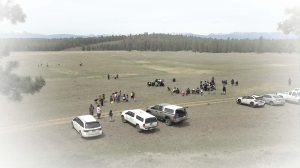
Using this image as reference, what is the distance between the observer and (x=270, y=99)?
44062 mm

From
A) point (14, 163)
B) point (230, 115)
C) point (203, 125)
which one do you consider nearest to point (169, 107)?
point (203, 125)

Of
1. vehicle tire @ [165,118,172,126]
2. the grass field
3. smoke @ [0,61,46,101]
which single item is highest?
smoke @ [0,61,46,101]

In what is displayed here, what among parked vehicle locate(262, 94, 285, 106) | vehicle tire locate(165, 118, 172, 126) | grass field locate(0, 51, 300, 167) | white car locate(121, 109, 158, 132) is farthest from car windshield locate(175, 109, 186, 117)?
parked vehicle locate(262, 94, 285, 106)

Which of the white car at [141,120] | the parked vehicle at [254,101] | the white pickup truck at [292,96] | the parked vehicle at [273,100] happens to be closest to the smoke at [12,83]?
the white car at [141,120]

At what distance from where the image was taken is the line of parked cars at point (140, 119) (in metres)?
31.5

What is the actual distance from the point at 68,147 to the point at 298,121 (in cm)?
2175

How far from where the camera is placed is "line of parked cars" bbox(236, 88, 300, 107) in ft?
141

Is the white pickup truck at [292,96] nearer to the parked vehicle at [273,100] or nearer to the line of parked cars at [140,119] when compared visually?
the parked vehicle at [273,100]

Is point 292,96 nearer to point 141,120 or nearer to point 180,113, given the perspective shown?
point 180,113

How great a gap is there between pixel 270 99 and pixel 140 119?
1786 cm

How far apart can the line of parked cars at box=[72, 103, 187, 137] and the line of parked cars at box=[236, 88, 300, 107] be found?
36.1ft

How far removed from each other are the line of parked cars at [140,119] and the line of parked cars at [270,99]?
11.0 m

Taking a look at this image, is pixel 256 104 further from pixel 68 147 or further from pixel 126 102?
pixel 68 147

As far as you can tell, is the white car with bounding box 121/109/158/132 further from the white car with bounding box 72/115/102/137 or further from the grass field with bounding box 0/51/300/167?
the white car with bounding box 72/115/102/137
